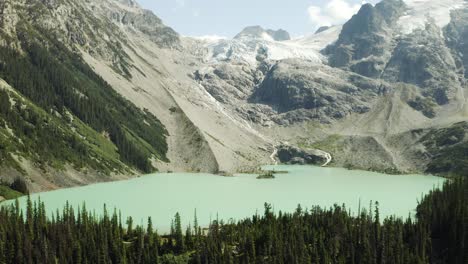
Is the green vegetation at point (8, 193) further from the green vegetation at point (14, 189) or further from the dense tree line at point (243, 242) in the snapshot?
the dense tree line at point (243, 242)

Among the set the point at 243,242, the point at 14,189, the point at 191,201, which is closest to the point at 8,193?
the point at 14,189

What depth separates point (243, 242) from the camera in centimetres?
11575

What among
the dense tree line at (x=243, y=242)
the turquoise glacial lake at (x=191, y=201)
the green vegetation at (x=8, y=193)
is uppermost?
the green vegetation at (x=8, y=193)

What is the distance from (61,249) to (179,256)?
2513 cm

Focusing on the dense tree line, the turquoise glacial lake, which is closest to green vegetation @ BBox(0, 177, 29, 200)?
the turquoise glacial lake

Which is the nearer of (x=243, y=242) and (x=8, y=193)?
(x=243, y=242)

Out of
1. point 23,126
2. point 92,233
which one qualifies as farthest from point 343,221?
point 23,126

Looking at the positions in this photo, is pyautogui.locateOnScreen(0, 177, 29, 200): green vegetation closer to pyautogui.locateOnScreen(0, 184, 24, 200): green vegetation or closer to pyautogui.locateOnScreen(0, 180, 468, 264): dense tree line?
pyautogui.locateOnScreen(0, 184, 24, 200): green vegetation

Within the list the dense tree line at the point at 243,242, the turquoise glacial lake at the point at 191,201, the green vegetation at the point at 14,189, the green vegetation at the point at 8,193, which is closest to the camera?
the dense tree line at the point at 243,242

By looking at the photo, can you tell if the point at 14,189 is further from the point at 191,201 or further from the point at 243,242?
the point at 243,242

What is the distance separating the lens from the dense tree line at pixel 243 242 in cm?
10806

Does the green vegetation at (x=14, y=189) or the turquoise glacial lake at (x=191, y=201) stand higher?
the green vegetation at (x=14, y=189)

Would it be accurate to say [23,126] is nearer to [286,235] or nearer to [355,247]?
[286,235]

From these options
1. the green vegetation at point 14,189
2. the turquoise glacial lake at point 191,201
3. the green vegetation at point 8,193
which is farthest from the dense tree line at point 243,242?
the green vegetation at point 14,189
